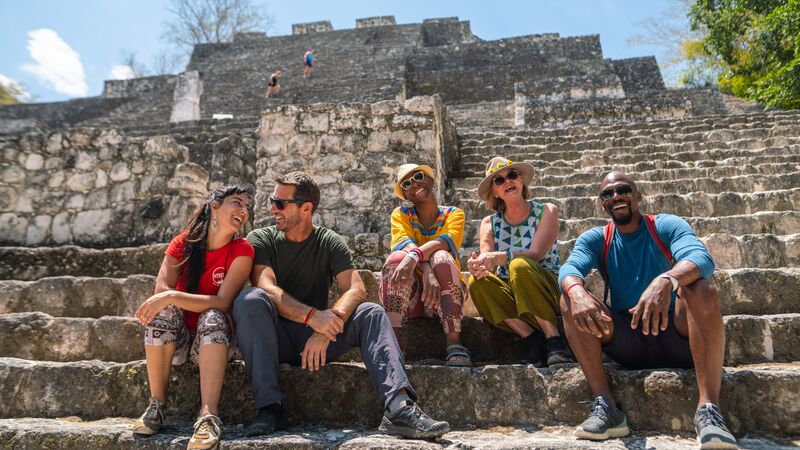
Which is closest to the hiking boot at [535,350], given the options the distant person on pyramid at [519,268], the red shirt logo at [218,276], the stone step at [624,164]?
the distant person on pyramid at [519,268]

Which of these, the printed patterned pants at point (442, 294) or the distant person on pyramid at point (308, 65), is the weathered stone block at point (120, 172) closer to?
the printed patterned pants at point (442, 294)

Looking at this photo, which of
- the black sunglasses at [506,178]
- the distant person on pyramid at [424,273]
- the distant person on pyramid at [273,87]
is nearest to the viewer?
the distant person on pyramid at [424,273]

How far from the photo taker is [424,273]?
2.61 metres

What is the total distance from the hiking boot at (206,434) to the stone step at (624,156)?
4088mm

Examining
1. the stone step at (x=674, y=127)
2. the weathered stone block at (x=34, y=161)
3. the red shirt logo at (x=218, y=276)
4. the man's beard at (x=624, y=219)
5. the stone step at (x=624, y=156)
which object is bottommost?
the red shirt logo at (x=218, y=276)

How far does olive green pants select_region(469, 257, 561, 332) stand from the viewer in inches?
94.6

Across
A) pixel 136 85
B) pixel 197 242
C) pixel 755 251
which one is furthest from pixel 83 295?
pixel 136 85

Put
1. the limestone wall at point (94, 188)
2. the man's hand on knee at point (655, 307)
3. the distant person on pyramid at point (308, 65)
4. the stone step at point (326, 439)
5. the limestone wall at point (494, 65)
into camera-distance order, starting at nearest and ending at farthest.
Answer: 1. the stone step at point (326, 439)
2. the man's hand on knee at point (655, 307)
3. the limestone wall at point (94, 188)
4. the limestone wall at point (494, 65)
5. the distant person on pyramid at point (308, 65)

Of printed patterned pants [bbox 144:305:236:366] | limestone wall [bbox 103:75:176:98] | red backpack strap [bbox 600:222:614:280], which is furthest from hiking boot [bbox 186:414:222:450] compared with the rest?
limestone wall [bbox 103:75:176:98]

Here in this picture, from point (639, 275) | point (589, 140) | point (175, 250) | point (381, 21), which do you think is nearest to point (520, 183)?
point (639, 275)

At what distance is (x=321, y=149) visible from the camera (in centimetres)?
452

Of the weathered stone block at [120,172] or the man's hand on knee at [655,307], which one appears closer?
the man's hand on knee at [655,307]

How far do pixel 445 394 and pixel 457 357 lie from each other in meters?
0.20

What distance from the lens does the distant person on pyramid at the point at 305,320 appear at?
2.05 meters
